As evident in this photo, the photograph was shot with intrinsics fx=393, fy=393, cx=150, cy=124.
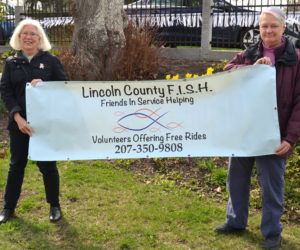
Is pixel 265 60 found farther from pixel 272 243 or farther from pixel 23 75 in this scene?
pixel 23 75

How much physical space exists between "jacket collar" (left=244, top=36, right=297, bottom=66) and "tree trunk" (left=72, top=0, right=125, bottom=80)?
468 cm

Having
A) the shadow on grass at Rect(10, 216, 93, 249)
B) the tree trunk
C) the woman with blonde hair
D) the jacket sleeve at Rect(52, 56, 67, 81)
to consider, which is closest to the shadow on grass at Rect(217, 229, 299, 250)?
the shadow on grass at Rect(10, 216, 93, 249)

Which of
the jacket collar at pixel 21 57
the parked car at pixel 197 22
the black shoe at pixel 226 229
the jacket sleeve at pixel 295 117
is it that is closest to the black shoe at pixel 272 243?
the black shoe at pixel 226 229

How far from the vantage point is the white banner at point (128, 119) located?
3.44 meters

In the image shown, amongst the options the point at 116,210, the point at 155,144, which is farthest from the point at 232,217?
the point at 116,210

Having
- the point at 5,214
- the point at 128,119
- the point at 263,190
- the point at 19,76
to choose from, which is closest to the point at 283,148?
the point at 263,190

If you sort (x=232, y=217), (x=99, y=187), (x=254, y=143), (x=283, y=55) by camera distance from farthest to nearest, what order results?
(x=99, y=187)
(x=232, y=217)
(x=254, y=143)
(x=283, y=55)

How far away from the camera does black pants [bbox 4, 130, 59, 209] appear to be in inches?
143

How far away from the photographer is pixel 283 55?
308cm

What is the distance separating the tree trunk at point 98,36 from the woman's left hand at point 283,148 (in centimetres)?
498

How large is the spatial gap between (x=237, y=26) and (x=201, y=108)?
8630mm

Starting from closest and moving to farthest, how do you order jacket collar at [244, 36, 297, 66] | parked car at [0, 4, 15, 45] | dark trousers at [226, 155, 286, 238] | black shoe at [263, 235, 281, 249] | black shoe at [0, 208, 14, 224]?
jacket collar at [244, 36, 297, 66] → dark trousers at [226, 155, 286, 238] → black shoe at [263, 235, 281, 249] → black shoe at [0, 208, 14, 224] → parked car at [0, 4, 15, 45]

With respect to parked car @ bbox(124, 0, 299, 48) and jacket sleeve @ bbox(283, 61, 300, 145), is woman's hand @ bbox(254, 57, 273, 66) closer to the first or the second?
jacket sleeve @ bbox(283, 61, 300, 145)

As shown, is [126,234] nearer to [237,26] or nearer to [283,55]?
[283,55]
